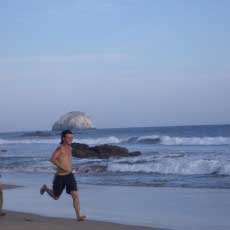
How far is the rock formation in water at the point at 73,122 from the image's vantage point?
131 meters

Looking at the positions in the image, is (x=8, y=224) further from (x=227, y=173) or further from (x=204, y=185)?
(x=227, y=173)

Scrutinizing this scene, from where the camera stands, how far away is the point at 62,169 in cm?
952

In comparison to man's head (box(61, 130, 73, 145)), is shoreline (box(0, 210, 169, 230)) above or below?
below

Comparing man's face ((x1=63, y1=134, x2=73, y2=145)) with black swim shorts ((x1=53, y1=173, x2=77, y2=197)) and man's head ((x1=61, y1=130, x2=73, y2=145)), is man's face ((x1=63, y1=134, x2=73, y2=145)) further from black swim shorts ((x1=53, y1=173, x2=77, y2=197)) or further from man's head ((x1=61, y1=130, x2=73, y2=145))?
black swim shorts ((x1=53, y1=173, x2=77, y2=197))

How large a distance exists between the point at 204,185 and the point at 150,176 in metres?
3.82

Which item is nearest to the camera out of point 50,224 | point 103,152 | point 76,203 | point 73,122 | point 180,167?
point 50,224

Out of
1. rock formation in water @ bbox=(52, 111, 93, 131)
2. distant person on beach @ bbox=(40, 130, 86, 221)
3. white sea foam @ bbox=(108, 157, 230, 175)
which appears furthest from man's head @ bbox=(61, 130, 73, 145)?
rock formation in water @ bbox=(52, 111, 93, 131)

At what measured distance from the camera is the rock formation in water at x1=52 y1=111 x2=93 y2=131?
131 metres

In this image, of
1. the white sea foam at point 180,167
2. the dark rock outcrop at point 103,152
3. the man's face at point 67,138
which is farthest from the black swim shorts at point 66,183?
the dark rock outcrop at point 103,152

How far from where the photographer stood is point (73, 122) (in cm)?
13212

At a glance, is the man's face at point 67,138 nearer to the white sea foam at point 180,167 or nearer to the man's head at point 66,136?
the man's head at point 66,136

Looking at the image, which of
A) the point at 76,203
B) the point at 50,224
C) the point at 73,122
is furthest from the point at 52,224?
the point at 73,122

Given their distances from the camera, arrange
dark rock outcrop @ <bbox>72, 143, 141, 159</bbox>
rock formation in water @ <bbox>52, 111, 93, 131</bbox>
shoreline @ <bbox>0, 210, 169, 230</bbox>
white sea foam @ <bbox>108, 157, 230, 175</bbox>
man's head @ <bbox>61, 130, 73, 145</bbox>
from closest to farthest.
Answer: shoreline @ <bbox>0, 210, 169, 230</bbox>, man's head @ <bbox>61, 130, 73, 145</bbox>, white sea foam @ <bbox>108, 157, 230, 175</bbox>, dark rock outcrop @ <bbox>72, 143, 141, 159</bbox>, rock formation in water @ <bbox>52, 111, 93, 131</bbox>

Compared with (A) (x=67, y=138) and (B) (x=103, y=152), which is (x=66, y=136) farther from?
(B) (x=103, y=152)
